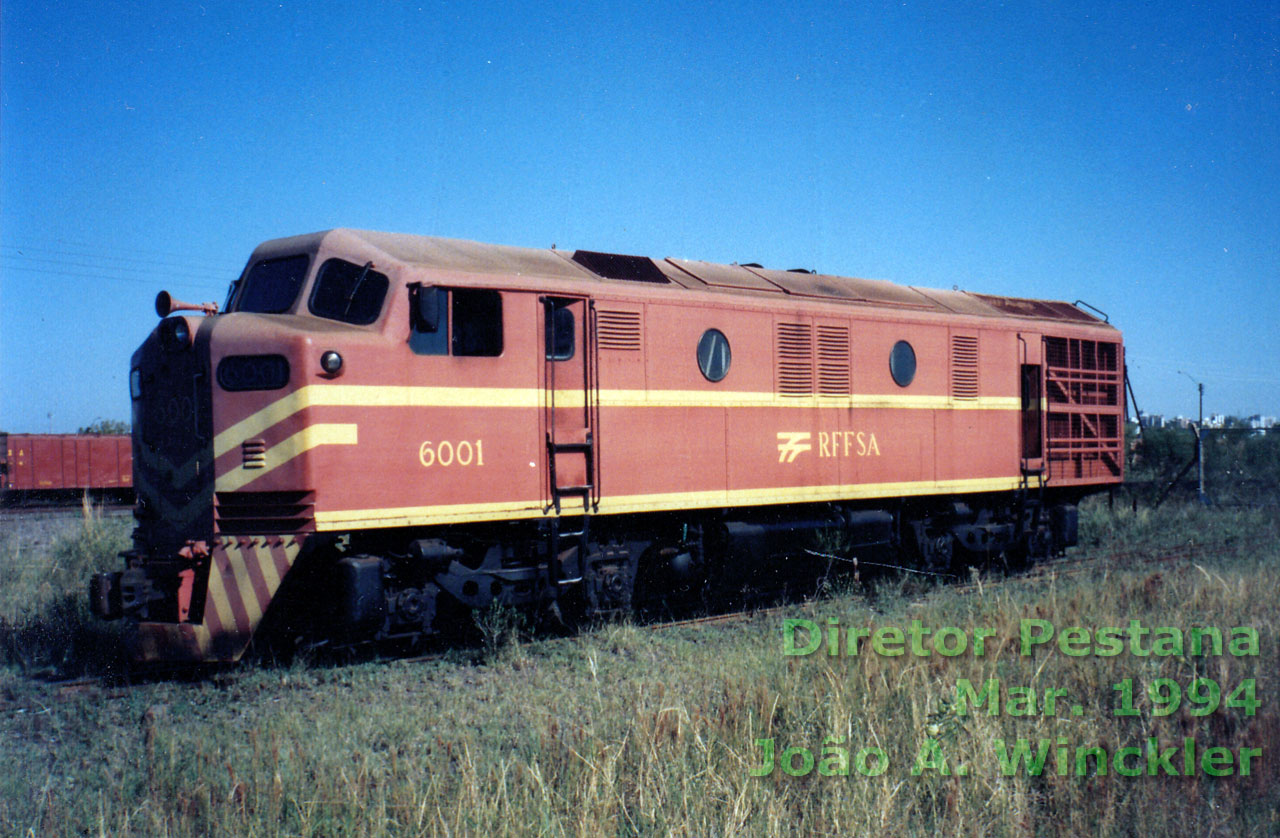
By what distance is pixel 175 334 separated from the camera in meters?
8.04

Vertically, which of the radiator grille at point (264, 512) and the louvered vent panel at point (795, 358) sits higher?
the louvered vent panel at point (795, 358)

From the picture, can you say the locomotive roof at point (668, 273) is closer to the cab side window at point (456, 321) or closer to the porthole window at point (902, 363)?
the cab side window at point (456, 321)

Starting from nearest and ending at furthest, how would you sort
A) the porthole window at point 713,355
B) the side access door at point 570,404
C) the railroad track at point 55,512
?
the side access door at point 570,404, the porthole window at point 713,355, the railroad track at point 55,512

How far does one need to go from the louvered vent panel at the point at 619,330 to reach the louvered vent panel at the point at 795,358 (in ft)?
6.96

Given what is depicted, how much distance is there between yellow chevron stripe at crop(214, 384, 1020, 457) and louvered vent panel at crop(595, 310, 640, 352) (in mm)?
481

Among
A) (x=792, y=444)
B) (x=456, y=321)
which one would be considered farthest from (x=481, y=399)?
(x=792, y=444)

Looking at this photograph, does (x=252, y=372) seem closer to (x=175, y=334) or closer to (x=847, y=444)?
(x=175, y=334)

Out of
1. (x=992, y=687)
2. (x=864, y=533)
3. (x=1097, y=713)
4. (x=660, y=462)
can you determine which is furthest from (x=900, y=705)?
(x=864, y=533)

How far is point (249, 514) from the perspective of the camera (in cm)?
763

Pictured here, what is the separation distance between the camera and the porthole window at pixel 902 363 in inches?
470

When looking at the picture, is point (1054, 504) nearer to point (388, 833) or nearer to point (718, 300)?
point (718, 300)

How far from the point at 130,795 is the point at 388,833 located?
1.80 metres

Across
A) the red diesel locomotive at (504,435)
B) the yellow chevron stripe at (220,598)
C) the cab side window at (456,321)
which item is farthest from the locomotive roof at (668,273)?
the yellow chevron stripe at (220,598)

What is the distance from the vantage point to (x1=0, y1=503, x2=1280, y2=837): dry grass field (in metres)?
4.68
